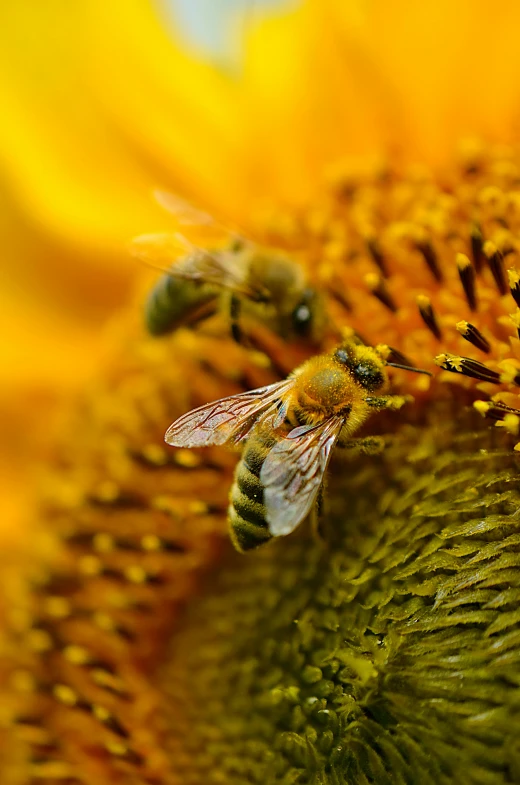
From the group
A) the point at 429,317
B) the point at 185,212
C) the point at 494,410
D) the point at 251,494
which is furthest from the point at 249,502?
the point at 185,212

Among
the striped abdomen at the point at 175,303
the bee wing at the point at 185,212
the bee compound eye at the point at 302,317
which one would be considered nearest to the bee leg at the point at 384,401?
the bee compound eye at the point at 302,317

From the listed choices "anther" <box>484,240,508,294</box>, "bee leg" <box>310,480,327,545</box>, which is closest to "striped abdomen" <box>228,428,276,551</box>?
"bee leg" <box>310,480,327,545</box>

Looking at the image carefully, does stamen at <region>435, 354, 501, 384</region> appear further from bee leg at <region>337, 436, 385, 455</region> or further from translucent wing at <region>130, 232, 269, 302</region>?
translucent wing at <region>130, 232, 269, 302</region>

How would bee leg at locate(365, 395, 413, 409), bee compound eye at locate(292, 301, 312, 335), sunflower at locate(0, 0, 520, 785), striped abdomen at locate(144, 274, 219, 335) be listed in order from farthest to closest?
striped abdomen at locate(144, 274, 219, 335), bee compound eye at locate(292, 301, 312, 335), bee leg at locate(365, 395, 413, 409), sunflower at locate(0, 0, 520, 785)

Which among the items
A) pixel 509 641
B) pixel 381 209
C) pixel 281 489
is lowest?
pixel 509 641

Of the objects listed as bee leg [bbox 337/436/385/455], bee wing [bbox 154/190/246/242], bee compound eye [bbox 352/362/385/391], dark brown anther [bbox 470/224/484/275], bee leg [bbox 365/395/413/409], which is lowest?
bee leg [bbox 337/436/385/455]

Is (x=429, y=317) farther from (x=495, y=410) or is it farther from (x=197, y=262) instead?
(x=197, y=262)

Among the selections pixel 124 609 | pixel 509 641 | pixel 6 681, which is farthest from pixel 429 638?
pixel 6 681

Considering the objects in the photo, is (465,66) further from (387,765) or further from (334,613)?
(387,765)
